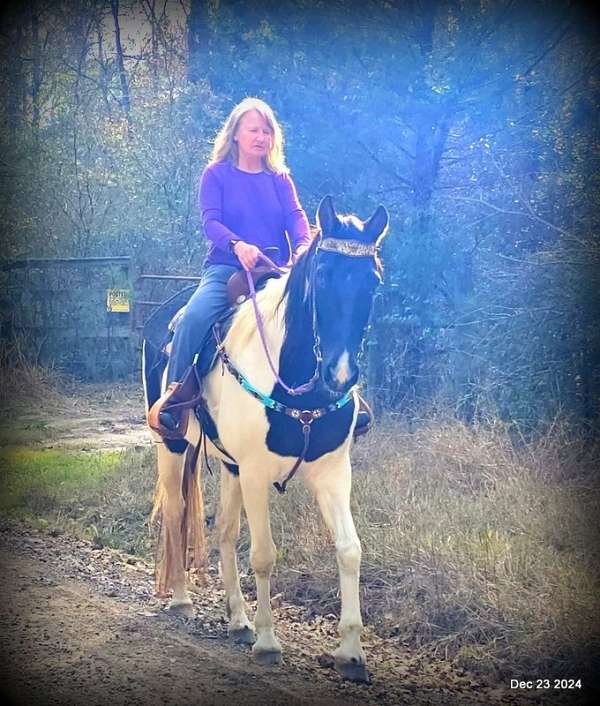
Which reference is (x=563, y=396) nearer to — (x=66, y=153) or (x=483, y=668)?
(x=483, y=668)

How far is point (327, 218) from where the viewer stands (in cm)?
399

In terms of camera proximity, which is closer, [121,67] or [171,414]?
[171,414]

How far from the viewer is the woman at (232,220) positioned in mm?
4945

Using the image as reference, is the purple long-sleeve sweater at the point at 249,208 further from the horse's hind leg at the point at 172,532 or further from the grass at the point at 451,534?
the grass at the point at 451,534

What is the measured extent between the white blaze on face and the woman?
1.26 m

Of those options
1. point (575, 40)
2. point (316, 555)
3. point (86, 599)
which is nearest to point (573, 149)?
point (575, 40)

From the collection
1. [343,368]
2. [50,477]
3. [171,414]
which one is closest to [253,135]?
[171,414]

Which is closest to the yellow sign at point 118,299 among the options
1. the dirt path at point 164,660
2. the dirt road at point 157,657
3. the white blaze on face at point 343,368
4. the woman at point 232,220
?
the dirt road at point 157,657

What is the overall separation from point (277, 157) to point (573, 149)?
11.6ft

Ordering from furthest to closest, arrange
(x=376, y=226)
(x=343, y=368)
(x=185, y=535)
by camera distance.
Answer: (x=185, y=535), (x=376, y=226), (x=343, y=368)

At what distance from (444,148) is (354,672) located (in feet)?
18.4

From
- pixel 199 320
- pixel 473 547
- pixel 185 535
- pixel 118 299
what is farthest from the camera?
pixel 118 299

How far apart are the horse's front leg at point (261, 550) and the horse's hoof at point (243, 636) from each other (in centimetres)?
36

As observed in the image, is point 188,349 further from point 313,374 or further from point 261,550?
point 261,550
